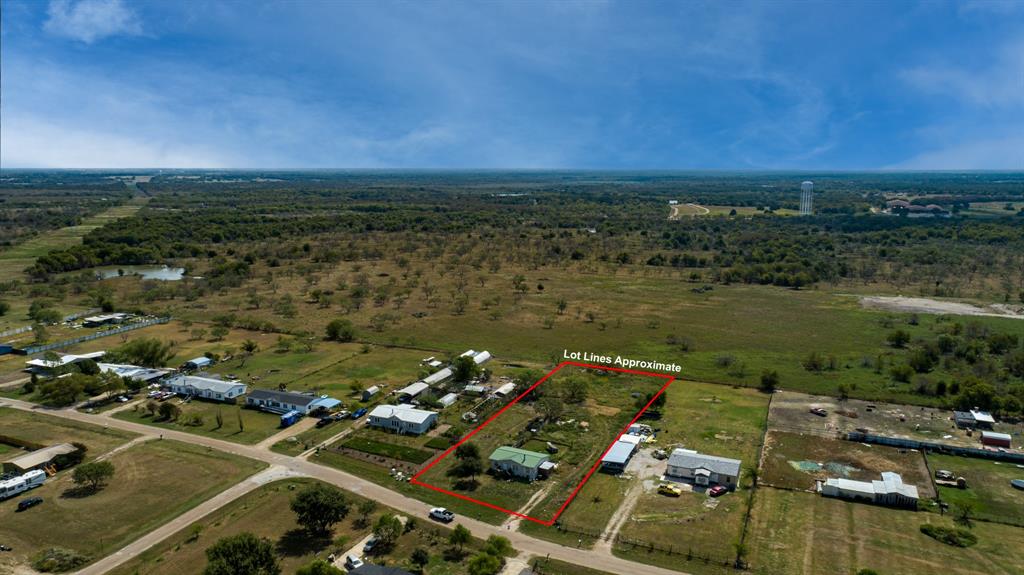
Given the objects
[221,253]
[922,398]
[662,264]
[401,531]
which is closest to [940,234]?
[662,264]

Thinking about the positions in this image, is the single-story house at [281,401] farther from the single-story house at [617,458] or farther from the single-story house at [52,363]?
the single-story house at [617,458]

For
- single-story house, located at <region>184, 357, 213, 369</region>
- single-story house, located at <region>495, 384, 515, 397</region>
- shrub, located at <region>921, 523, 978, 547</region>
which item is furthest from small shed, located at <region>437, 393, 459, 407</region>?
shrub, located at <region>921, 523, 978, 547</region>

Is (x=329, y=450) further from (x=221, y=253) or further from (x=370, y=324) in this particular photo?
(x=221, y=253)

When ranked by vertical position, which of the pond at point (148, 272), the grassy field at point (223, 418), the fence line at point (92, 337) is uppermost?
the pond at point (148, 272)

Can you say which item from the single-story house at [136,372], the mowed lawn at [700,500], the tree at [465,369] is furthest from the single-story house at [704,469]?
the single-story house at [136,372]

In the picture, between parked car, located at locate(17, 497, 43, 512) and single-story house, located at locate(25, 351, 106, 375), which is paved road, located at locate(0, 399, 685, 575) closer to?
single-story house, located at locate(25, 351, 106, 375)

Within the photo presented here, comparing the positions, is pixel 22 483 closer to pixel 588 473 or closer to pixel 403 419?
pixel 403 419
